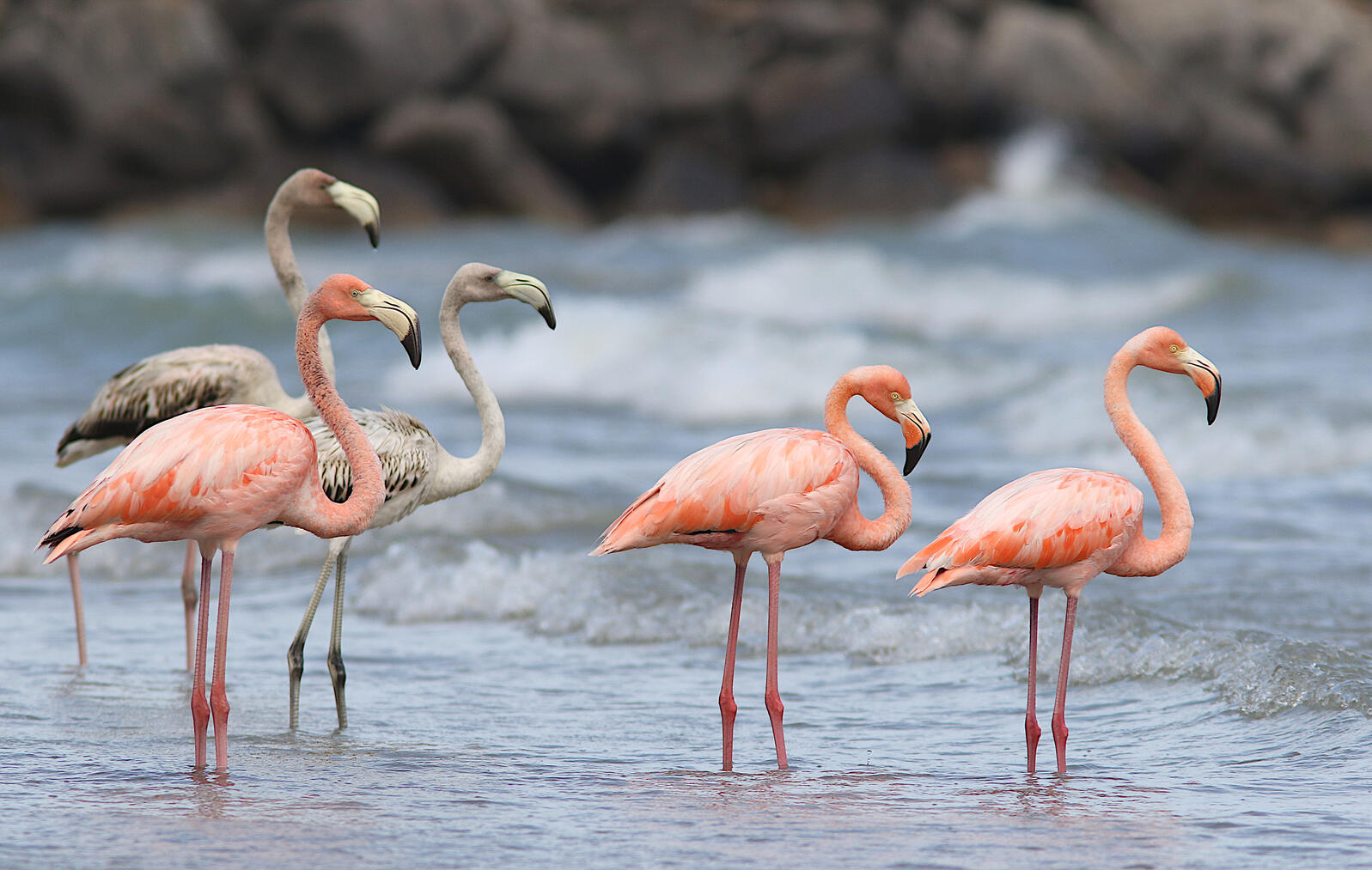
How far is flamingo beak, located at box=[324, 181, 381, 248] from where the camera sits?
6.40m

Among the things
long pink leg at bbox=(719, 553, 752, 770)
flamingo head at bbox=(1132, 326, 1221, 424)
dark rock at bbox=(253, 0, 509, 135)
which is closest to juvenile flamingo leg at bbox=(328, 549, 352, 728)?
long pink leg at bbox=(719, 553, 752, 770)

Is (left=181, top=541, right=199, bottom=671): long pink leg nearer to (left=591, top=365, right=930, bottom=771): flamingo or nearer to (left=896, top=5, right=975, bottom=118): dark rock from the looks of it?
(left=591, top=365, right=930, bottom=771): flamingo

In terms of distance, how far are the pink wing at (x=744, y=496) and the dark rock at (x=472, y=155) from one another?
22966 millimetres

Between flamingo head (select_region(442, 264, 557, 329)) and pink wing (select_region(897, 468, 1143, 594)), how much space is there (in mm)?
1779

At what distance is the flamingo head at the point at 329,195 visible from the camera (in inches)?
257

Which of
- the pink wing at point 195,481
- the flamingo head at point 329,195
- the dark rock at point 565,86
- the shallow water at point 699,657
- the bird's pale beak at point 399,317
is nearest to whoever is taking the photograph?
the shallow water at point 699,657

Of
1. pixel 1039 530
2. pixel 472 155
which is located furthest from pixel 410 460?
pixel 472 155

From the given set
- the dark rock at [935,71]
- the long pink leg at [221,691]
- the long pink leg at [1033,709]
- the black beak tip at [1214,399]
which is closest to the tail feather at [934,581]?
the long pink leg at [1033,709]

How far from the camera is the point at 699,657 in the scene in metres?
7.33

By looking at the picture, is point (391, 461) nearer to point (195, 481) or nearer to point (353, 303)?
point (353, 303)

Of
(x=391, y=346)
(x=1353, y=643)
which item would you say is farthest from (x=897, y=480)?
(x=391, y=346)

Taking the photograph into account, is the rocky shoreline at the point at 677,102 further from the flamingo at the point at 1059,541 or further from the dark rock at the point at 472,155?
the flamingo at the point at 1059,541

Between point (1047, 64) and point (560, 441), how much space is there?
19121 millimetres

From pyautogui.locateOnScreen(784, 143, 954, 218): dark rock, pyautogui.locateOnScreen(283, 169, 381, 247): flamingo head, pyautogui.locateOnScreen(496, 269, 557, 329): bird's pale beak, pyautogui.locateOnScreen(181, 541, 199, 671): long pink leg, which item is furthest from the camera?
pyautogui.locateOnScreen(784, 143, 954, 218): dark rock
